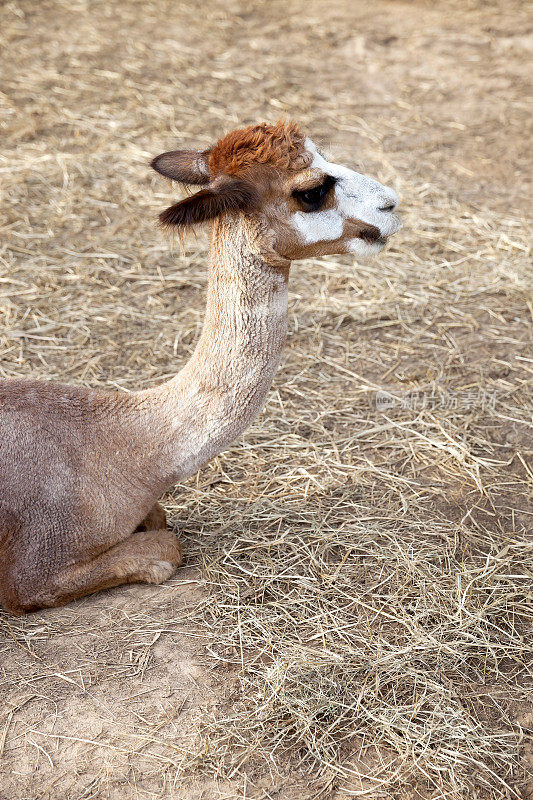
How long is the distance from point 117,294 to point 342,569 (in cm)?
285

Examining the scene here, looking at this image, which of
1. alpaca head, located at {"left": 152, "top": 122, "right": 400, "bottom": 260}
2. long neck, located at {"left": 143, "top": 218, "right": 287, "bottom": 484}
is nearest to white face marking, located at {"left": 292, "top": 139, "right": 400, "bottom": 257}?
alpaca head, located at {"left": 152, "top": 122, "right": 400, "bottom": 260}

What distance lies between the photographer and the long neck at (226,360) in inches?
126

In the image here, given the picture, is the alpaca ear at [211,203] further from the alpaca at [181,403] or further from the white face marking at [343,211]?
the white face marking at [343,211]

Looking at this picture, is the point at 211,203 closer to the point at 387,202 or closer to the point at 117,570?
the point at 387,202

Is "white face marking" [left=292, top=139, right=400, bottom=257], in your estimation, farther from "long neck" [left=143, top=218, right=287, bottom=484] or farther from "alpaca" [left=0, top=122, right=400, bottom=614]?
"long neck" [left=143, top=218, right=287, bottom=484]

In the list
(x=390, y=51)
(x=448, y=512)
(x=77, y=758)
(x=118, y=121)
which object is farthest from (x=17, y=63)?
(x=77, y=758)

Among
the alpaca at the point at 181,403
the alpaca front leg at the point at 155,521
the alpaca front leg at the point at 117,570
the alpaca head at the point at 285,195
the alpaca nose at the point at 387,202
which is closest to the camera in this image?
the alpaca head at the point at 285,195

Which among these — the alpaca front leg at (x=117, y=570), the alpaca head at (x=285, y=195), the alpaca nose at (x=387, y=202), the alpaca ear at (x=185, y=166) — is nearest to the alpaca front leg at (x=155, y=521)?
the alpaca front leg at (x=117, y=570)

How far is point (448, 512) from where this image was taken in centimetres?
405

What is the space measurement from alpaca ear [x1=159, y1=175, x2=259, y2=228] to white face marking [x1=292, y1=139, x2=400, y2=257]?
0.24m

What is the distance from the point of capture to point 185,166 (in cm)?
329

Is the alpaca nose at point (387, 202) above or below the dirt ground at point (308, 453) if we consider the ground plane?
above

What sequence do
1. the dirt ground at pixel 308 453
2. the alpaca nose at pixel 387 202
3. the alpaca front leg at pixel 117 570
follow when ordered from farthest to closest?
the alpaca front leg at pixel 117 570
the alpaca nose at pixel 387 202
the dirt ground at pixel 308 453

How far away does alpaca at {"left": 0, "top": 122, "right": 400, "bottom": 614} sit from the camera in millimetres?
3148
